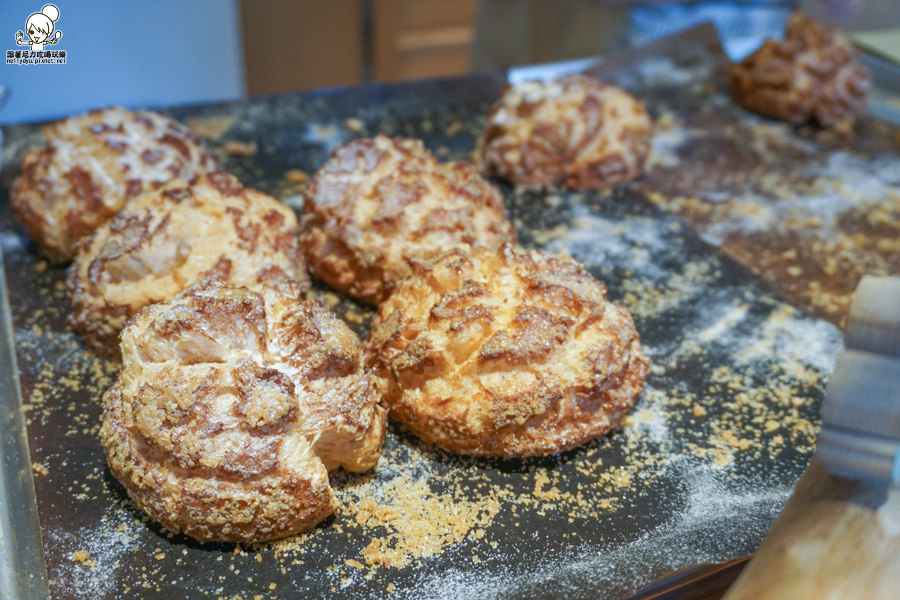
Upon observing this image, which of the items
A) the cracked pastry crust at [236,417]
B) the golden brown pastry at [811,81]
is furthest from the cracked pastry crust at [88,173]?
the golden brown pastry at [811,81]

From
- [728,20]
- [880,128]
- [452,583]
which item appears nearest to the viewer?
[452,583]

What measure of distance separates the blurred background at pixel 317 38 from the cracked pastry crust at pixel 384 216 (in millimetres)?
1047

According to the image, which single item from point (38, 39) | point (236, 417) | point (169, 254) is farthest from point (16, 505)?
point (38, 39)

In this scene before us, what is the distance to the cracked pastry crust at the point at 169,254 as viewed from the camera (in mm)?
2199

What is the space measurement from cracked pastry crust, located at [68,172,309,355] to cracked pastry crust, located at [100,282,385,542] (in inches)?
Answer: 12.7

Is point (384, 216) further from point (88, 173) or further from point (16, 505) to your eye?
point (16, 505)

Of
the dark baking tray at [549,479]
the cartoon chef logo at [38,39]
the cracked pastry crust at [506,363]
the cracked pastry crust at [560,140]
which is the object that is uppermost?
the cartoon chef logo at [38,39]

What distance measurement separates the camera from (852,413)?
117 cm

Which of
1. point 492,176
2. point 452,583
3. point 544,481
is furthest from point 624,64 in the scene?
point 452,583

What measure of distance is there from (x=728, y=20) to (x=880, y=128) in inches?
62.9

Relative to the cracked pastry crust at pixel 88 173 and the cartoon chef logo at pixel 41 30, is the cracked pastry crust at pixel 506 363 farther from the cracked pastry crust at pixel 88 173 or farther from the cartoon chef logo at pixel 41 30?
the cartoon chef logo at pixel 41 30

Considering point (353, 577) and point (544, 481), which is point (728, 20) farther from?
point (353, 577)

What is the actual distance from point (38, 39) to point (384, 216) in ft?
4.10

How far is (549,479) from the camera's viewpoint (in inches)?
76.0
